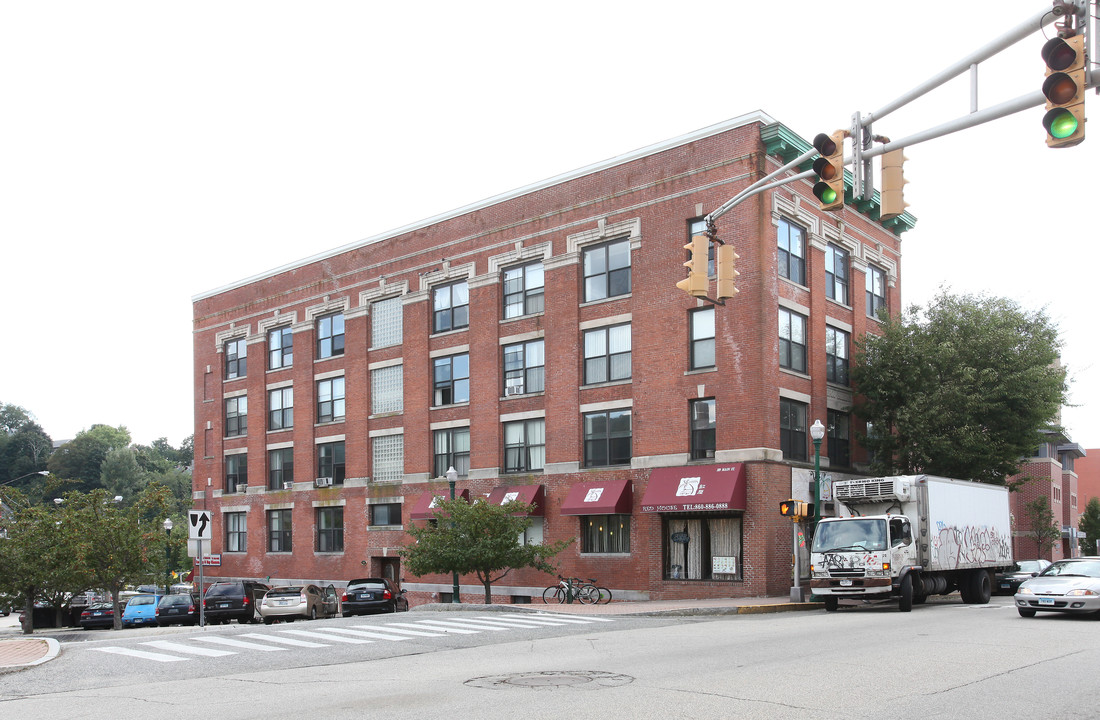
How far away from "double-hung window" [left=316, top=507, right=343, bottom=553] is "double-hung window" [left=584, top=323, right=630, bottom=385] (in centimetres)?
1502

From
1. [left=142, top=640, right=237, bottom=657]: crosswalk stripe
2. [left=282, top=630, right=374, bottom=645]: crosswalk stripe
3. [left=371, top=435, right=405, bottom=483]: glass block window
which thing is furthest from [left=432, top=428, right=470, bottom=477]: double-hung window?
[left=142, top=640, right=237, bottom=657]: crosswalk stripe

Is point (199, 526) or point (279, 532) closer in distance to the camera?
point (199, 526)

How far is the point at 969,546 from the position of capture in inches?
1118

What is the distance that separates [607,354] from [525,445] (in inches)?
195

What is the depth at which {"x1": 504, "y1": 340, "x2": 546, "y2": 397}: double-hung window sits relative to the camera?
120ft

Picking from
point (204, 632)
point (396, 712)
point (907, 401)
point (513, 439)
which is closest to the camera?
point (396, 712)

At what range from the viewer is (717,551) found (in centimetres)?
3123

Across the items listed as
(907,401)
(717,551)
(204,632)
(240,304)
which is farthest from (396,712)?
(240,304)

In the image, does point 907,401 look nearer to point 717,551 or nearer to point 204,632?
point 717,551

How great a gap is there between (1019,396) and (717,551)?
11.6 meters

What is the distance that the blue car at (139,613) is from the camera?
35125 mm

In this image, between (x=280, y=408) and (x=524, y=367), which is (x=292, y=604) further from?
(x=280, y=408)

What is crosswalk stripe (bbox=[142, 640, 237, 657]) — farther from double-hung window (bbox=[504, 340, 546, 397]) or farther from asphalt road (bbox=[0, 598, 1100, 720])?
double-hung window (bbox=[504, 340, 546, 397])

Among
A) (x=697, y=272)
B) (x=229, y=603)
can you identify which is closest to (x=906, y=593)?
(x=697, y=272)
